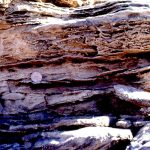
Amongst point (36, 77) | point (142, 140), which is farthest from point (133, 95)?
point (36, 77)

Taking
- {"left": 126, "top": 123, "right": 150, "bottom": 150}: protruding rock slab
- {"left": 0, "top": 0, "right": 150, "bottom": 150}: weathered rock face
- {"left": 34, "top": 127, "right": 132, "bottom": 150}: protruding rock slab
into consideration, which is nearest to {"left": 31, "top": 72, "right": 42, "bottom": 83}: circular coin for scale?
{"left": 0, "top": 0, "right": 150, "bottom": 150}: weathered rock face

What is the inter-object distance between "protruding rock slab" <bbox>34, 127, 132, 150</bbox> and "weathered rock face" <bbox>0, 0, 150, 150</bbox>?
1.17 m

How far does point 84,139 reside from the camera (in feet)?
38.5

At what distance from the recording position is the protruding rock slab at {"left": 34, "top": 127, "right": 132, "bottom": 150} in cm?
1171

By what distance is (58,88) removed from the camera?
14234mm

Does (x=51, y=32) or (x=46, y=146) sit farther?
(x=51, y=32)

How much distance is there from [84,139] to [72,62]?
3.76 m

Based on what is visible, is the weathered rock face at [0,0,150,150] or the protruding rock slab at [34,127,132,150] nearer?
the protruding rock slab at [34,127,132,150]

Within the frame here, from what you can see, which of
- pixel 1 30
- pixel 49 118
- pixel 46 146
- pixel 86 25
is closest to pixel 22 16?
pixel 1 30

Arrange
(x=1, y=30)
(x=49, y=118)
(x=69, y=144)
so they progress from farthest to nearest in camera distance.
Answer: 1. (x=1, y=30)
2. (x=49, y=118)
3. (x=69, y=144)

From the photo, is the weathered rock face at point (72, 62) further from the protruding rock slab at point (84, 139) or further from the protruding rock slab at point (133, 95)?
the protruding rock slab at point (84, 139)

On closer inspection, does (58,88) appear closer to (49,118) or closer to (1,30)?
(49,118)

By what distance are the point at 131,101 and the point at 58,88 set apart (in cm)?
300

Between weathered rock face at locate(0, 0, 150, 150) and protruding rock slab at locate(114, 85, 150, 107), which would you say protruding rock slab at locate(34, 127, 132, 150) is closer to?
weathered rock face at locate(0, 0, 150, 150)
